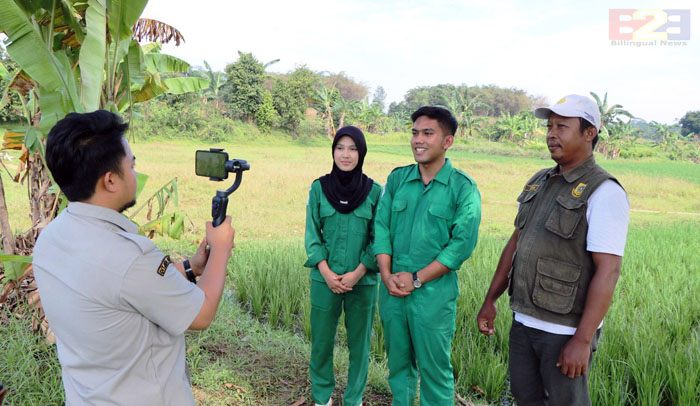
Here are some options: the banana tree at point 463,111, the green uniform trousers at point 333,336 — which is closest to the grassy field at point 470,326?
the green uniform trousers at point 333,336

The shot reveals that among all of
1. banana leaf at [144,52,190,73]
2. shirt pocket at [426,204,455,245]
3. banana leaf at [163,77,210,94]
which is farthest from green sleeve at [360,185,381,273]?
banana leaf at [144,52,190,73]

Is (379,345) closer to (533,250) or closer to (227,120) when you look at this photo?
(533,250)

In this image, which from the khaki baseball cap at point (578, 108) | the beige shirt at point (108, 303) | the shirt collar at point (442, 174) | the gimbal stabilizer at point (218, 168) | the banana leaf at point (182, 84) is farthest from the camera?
the banana leaf at point (182, 84)

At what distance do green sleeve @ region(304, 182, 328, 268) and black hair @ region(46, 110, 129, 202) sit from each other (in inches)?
63.7

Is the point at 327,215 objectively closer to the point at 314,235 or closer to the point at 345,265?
the point at 314,235

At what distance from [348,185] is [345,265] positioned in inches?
18.8

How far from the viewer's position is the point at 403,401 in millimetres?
2377

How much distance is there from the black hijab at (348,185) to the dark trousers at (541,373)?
3.67 ft

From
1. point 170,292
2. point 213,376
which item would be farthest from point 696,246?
point 170,292

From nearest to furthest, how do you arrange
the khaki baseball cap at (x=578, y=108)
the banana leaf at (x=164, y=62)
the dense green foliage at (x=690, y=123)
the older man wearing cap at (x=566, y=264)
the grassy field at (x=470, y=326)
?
the older man wearing cap at (x=566, y=264)
the khaki baseball cap at (x=578, y=108)
the grassy field at (x=470, y=326)
the banana leaf at (x=164, y=62)
the dense green foliage at (x=690, y=123)

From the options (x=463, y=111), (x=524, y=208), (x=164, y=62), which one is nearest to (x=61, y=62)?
(x=164, y=62)

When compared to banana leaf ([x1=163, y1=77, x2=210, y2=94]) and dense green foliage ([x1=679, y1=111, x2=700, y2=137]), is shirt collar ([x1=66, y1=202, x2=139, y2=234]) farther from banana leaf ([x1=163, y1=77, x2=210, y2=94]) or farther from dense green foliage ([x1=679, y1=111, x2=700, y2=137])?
dense green foliage ([x1=679, y1=111, x2=700, y2=137])

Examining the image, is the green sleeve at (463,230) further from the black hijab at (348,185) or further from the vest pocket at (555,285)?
the black hijab at (348,185)

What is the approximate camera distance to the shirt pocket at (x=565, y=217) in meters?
1.83
